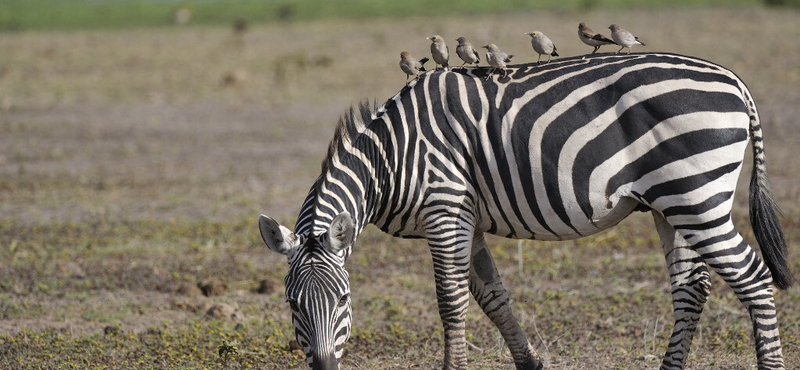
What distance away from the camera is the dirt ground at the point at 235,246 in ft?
22.7

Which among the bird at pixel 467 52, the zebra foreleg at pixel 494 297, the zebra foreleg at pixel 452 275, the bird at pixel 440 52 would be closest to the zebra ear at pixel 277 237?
the zebra foreleg at pixel 452 275

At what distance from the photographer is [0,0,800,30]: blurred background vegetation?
42531 millimetres

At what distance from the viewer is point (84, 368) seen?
6520 mm

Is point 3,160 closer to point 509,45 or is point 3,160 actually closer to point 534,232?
point 534,232

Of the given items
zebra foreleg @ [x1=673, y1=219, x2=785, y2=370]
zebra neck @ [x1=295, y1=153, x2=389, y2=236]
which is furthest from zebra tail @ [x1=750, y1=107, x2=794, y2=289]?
zebra neck @ [x1=295, y1=153, x2=389, y2=236]

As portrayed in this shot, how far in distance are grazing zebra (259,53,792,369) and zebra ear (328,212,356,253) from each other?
17 cm

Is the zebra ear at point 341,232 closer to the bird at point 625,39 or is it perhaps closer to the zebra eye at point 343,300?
the zebra eye at point 343,300

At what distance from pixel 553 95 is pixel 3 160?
11381mm

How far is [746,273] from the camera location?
17.4ft

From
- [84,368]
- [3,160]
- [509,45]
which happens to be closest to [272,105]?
[3,160]

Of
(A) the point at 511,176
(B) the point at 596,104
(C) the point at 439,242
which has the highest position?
(B) the point at 596,104

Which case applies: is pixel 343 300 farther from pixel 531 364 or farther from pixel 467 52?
pixel 467 52

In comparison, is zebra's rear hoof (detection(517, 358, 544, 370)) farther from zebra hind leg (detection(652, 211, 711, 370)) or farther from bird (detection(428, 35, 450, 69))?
bird (detection(428, 35, 450, 69))

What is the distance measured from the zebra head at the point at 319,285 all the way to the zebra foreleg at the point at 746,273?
1826mm
